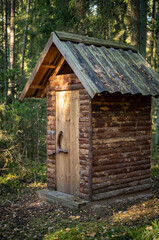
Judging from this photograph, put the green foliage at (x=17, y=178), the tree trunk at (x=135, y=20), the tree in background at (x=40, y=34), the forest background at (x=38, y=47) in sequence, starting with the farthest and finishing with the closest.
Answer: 1. the tree trunk at (x=135, y=20)
2. the tree in background at (x=40, y=34)
3. the forest background at (x=38, y=47)
4. the green foliage at (x=17, y=178)

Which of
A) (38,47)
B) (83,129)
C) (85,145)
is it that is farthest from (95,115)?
(38,47)

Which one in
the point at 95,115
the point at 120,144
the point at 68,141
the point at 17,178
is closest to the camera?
the point at 95,115

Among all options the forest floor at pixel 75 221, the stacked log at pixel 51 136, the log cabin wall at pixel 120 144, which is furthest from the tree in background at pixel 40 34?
the log cabin wall at pixel 120 144

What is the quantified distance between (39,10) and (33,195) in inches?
488

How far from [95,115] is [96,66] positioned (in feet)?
4.10

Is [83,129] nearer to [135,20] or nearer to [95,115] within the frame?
[95,115]

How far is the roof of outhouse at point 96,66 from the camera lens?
7301mm

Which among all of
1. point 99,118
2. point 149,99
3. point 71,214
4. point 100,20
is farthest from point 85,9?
point 71,214

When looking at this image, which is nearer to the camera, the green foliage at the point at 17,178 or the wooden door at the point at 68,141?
the wooden door at the point at 68,141

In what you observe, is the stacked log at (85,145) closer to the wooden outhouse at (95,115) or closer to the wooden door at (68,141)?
the wooden outhouse at (95,115)

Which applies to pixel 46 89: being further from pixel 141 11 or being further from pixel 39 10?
pixel 39 10

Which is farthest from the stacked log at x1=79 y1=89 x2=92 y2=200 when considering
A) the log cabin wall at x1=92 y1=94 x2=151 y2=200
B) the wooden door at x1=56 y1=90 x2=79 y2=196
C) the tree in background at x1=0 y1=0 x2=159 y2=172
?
the tree in background at x1=0 y1=0 x2=159 y2=172

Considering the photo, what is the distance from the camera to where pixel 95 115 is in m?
7.68

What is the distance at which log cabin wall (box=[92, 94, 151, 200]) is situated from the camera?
25.5 feet
